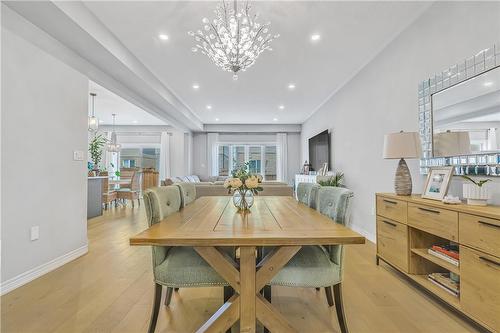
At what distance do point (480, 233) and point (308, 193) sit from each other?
1.19 meters

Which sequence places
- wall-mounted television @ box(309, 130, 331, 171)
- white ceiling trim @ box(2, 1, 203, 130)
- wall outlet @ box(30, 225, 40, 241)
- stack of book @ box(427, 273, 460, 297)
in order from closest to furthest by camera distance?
stack of book @ box(427, 273, 460, 297) → white ceiling trim @ box(2, 1, 203, 130) → wall outlet @ box(30, 225, 40, 241) → wall-mounted television @ box(309, 130, 331, 171)

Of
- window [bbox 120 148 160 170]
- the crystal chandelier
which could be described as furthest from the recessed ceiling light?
window [bbox 120 148 160 170]

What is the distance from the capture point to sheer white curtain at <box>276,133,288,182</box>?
29.6 ft

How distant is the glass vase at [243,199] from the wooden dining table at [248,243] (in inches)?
16.0

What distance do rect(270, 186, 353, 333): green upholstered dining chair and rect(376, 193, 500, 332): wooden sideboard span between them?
0.79 metres

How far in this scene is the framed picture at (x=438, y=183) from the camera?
6.52 feet

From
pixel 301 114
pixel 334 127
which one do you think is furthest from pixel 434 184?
pixel 301 114

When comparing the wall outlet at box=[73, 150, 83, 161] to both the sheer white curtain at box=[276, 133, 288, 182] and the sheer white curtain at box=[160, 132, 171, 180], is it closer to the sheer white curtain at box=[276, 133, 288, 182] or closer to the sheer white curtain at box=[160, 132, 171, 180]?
the sheer white curtain at box=[160, 132, 171, 180]

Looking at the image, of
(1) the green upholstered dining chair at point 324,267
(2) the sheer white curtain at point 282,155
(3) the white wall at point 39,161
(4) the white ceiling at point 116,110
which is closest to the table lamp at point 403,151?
(1) the green upholstered dining chair at point 324,267

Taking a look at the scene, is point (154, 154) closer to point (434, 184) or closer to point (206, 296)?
point (206, 296)

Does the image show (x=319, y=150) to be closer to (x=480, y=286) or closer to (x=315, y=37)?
(x=315, y=37)

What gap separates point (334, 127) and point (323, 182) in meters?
1.33

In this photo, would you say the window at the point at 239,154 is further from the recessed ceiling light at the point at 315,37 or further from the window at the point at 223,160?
the recessed ceiling light at the point at 315,37

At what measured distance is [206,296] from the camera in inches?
80.4
